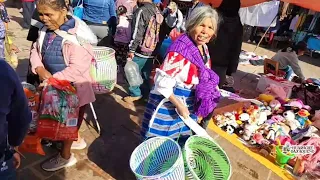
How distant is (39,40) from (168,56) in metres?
1.15

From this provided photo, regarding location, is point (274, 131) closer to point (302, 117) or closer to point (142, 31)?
point (302, 117)

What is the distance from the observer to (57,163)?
3109 mm

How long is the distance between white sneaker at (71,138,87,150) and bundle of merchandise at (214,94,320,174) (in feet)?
6.26

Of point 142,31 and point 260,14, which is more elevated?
point 260,14

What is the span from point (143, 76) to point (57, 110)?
7.68 ft

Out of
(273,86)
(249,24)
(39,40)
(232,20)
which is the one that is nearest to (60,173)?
(39,40)

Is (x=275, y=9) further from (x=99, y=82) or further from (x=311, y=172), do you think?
(x=99, y=82)

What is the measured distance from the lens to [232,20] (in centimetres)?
364

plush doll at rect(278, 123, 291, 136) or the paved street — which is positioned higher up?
plush doll at rect(278, 123, 291, 136)

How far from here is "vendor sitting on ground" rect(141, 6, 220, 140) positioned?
2422 mm

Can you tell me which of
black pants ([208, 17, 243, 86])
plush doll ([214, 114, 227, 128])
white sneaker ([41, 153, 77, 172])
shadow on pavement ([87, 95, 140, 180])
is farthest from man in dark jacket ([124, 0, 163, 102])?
white sneaker ([41, 153, 77, 172])

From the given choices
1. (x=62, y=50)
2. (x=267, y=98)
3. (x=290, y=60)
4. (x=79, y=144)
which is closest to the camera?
(x=62, y=50)

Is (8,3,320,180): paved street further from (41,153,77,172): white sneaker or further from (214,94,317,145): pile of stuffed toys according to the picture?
(214,94,317,145): pile of stuffed toys

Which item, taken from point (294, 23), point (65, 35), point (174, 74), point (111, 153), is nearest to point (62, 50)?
point (65, 35)
